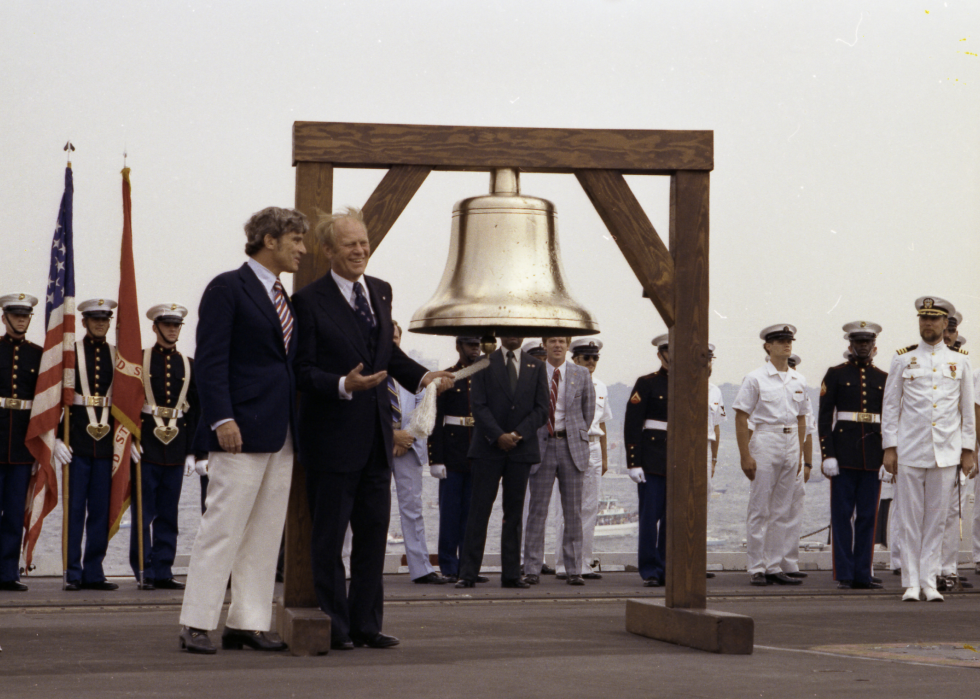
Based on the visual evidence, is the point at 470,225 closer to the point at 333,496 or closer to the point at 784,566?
the point at 333,496

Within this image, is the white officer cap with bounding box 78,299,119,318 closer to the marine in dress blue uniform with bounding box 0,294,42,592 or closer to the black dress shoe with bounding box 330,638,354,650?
the marine in dress blue uniform with bounding box 0,294,42,592

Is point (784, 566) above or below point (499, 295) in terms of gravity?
below

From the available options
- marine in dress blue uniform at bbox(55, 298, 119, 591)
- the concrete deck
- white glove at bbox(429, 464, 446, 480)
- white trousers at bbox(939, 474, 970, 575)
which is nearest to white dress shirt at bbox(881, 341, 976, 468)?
white trousers at bbox(939, 474, 970, 575)

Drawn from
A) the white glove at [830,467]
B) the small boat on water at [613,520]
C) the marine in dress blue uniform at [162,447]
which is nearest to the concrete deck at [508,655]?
the marine in dress blue uniform at [162,447]

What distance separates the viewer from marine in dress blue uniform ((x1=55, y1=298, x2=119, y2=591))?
8148mm

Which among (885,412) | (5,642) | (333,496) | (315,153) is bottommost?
(5,642)

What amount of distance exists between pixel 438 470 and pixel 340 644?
4.48 m

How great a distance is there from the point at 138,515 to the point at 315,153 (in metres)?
3.87

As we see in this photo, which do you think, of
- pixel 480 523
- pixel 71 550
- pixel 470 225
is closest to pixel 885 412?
pixel 480 523

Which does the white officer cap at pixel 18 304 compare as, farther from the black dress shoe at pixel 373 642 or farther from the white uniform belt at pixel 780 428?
the white uniform belt at pixel 780 428

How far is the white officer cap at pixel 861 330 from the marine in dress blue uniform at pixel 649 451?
3.99ft

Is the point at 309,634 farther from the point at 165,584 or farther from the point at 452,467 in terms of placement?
the point at 452,467

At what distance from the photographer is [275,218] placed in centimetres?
492

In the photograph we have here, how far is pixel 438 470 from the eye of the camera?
30.8 feet
